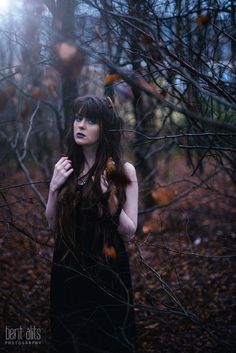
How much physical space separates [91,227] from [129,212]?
0.28 m

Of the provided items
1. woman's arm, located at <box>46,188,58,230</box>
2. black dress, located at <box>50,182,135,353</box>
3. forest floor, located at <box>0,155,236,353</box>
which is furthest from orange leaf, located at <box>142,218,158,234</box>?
woman's arm, located at <box>46,188,58,230</box>

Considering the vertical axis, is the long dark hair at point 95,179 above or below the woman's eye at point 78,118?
below

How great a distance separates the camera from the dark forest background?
2.20 metres

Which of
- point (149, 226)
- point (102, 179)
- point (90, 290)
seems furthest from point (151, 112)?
point (90, 290)

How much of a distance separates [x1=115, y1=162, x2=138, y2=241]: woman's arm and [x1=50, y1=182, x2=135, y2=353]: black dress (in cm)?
11

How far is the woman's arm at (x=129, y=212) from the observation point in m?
2.37

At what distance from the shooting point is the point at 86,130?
247cm

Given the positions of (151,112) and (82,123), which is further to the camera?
(151,112)

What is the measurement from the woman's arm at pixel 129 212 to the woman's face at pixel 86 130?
29 cm

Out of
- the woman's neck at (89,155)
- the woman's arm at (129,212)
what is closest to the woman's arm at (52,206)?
the woman's neck at (89,155)

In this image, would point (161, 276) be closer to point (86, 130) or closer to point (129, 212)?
point (129, 212)

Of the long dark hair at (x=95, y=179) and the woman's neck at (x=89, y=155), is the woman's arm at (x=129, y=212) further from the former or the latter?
the woman's neck at (x=89, y=155)

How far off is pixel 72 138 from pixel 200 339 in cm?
227

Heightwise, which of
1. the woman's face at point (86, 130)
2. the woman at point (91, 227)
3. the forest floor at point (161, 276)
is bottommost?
the forest floor at point (161, 276)
